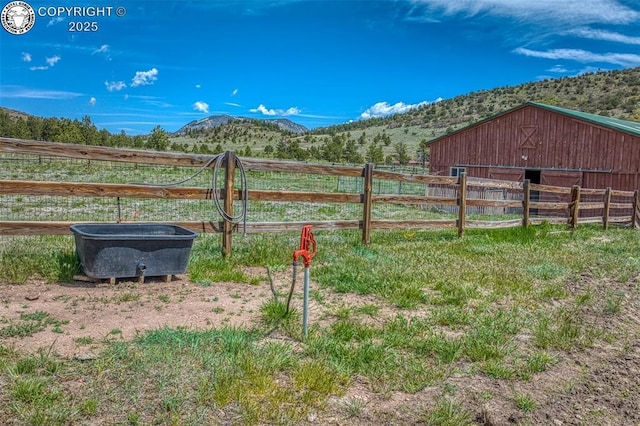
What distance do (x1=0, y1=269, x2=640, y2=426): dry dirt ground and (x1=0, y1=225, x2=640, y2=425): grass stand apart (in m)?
0.06

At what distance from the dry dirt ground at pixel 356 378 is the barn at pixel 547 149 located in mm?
16841

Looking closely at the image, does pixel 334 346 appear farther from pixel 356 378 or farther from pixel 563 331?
pixel 563 331

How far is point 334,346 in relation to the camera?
3568mm

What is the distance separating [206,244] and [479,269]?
3961 millimetres

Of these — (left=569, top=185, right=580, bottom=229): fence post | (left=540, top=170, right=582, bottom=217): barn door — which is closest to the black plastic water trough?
(left=569, top=185, right=580, bottom=229): fence post

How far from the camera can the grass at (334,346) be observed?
2.69 m

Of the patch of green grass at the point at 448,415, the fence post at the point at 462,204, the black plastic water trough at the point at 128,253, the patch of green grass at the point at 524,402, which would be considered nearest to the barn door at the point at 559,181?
the fence post at the point at 462,204

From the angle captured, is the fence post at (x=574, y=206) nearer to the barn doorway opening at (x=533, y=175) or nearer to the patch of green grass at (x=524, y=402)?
the barn doorway opening at (x=533, y=175)

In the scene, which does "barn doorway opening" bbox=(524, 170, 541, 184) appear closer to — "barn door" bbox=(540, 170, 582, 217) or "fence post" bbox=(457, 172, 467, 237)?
"barn door" bbox=(540, 170, 582, 217)

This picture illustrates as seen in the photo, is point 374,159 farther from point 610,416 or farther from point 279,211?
point 610,416

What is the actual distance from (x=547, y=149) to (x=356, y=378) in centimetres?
2195

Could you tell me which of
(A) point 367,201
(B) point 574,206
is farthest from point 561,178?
(A) point 367,201

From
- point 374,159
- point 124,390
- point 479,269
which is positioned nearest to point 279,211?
point 479,269

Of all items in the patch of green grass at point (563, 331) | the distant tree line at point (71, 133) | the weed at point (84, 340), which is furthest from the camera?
the distant tree line at point (71, 133)
